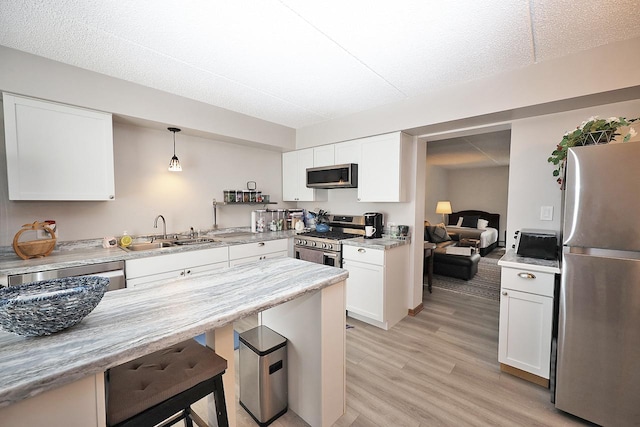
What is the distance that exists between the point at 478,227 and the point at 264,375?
24.7ft

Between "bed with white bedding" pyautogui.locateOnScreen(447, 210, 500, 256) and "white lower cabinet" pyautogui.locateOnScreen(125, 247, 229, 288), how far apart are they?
5537mm

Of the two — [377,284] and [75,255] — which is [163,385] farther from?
[377,284]

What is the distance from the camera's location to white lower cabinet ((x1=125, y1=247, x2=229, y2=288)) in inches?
90.1

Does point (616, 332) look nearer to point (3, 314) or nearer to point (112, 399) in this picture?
point (112, 399)

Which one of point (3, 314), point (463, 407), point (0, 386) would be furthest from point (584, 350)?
point (3, 314)

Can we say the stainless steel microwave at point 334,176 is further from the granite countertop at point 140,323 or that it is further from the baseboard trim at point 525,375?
the baseboard trim at point 525,375

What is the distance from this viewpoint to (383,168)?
9.99 ft

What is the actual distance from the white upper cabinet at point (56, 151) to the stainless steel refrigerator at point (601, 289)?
359 centimetres

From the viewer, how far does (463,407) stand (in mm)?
1786

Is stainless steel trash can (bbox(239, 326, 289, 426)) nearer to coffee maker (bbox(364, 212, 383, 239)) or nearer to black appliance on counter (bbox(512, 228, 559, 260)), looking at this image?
coffee maker (bbox(364, 212, 383, 239))

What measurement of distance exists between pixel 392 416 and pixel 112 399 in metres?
1.59

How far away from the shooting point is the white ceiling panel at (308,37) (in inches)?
58.1

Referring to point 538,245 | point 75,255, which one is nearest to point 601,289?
point 538,245

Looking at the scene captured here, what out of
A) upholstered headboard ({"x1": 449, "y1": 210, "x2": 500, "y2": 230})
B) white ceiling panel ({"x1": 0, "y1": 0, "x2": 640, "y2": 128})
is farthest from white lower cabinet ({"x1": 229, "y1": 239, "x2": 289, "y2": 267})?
upholstered headboard ({"x1": 449, "y1": 210, "x2": 500, "y2": 230})
